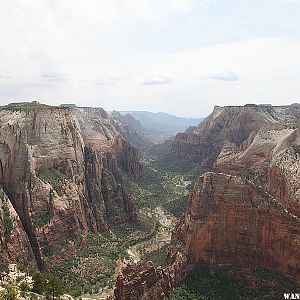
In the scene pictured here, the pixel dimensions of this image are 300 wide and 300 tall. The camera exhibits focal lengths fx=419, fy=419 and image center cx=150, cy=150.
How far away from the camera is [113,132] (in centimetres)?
15438

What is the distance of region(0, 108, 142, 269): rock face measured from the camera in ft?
243

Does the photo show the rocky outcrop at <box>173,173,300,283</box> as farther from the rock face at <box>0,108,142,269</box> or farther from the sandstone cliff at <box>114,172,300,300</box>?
the rock face at <box>0,108,142,269</box>

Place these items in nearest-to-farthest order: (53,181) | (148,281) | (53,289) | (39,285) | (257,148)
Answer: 1. (53,289)
2. (39,285)
3. (148,281)
4. (53,181)
5. (257,148)

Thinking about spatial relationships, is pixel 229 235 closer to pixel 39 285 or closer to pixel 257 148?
pixel 39 285

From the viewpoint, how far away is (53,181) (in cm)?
8038

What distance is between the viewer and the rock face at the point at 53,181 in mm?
73938

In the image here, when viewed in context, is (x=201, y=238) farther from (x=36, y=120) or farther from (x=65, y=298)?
(x=36, y=120)

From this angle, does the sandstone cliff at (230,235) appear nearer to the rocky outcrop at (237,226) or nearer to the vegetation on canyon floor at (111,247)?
the rocky outcrop at (237,226)

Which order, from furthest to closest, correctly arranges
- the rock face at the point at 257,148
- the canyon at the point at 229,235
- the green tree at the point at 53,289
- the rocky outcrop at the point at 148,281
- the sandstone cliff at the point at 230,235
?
the rock face at the point at 257,148, the sandstone cliff at the point at 230,235, the canyon at the point at 229,235, the rocky outcrop at the point at 148,281, the green tree at the point at 53,289

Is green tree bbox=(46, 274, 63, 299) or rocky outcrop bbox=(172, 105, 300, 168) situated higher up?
rocky outcrop bbox=(172, 105, 300, 168)

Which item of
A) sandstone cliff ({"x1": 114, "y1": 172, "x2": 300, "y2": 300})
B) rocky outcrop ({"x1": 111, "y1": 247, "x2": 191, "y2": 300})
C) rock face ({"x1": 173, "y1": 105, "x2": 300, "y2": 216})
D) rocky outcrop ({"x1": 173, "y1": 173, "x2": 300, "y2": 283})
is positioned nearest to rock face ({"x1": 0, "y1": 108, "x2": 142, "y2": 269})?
rocky outcrop ({"x1": 111, "y1": 247, "x2": 191, "y2": 300})

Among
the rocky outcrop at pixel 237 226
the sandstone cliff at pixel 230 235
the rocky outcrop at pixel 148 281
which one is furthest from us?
the rocky outcrop at pixel 237 226

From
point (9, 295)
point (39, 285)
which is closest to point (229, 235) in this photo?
point (39, 285)

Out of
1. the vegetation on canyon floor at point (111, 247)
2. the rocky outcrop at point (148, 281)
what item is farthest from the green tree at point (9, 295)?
the vegetation on canyon floor at point (111, 247)
